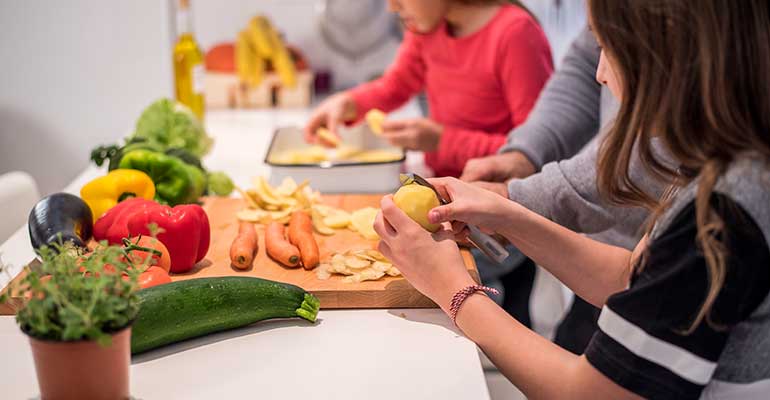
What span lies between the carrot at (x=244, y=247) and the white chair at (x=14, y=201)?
19.5 inches

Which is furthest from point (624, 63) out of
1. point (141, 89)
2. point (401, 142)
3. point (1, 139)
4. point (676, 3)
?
point (1, 139)

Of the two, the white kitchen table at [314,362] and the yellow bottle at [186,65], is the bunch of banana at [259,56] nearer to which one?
the yellow bottle at [186,65]

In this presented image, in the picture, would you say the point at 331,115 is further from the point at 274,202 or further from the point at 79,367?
the point at 79,367

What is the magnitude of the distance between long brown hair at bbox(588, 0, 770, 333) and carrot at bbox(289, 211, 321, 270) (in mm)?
543

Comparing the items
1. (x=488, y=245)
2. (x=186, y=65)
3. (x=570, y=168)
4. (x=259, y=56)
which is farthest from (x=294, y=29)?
(x=488, y=245)

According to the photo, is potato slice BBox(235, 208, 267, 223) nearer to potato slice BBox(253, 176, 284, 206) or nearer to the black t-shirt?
potato slice BBox(253, 176, 284, 206)

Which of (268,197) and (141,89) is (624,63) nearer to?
(268,197)

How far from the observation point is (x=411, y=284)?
1.17 metres

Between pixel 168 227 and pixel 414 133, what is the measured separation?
914 mm

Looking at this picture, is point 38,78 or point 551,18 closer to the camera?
point 38,78

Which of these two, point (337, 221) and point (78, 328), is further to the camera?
point (337, 221)

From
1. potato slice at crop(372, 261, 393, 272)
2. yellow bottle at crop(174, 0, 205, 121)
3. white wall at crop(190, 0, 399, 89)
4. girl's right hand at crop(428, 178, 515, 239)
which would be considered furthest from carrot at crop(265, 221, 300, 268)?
white wall at crop(190, 0, 399, 89)

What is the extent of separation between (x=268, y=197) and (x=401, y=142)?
0.57 metres

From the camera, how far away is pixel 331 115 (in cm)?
230
